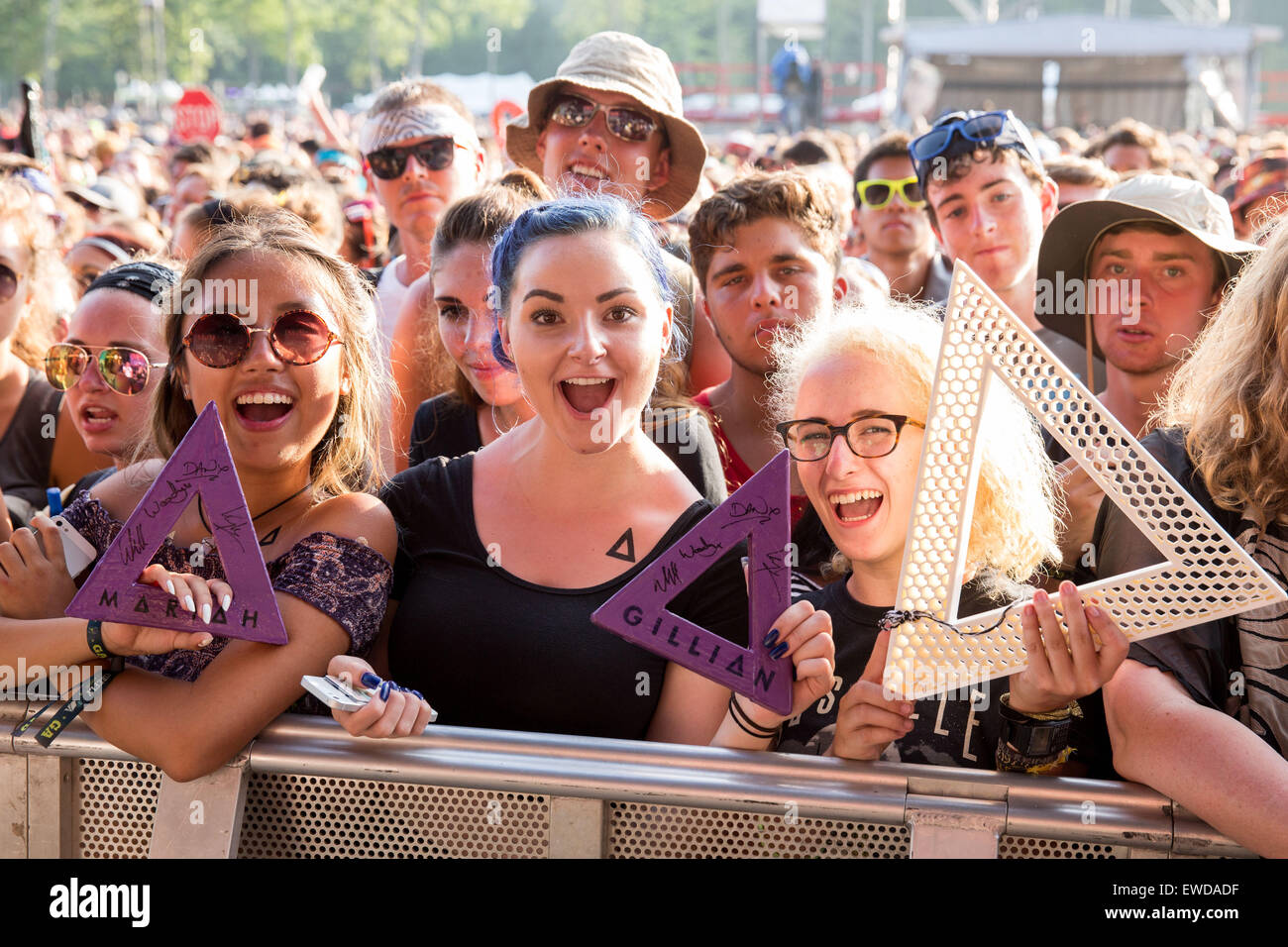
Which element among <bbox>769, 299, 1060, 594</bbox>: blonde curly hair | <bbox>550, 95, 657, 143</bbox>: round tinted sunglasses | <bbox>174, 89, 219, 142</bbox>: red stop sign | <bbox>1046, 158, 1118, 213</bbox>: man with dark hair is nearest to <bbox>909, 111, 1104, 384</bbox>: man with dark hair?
<bbox>550, 95, 657, 143</bbox>: round tinted sunglasses

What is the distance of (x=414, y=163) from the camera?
15.8ft

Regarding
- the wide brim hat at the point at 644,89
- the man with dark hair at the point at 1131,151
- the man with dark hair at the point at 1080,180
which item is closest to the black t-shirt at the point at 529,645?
the wide brim hat at the point at 644,89

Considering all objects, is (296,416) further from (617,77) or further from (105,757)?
(617,77)

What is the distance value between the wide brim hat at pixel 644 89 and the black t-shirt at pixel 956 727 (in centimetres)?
216

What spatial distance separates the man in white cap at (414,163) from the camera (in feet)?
15.7

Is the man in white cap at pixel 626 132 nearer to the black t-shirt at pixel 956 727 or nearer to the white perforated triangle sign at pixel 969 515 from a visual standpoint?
the black t-shirt at pixel 956 727

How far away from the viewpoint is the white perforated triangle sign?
5.92ft

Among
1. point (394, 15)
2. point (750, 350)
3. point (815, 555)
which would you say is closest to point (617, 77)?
point (750, 350)

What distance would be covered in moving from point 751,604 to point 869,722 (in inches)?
10.3

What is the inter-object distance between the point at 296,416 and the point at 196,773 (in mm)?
795

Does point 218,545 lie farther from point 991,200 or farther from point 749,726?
point 991,200

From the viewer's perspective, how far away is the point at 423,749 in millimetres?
1922

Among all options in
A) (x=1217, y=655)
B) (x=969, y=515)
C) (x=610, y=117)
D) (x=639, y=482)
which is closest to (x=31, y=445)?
(x=610, y=117)

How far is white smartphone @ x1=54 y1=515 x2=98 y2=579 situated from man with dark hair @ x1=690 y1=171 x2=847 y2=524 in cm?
171
